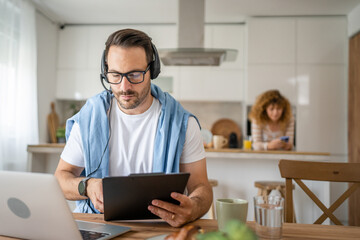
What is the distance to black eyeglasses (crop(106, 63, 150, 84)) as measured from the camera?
1.34m

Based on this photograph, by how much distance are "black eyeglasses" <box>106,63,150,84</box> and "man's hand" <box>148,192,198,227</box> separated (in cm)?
56

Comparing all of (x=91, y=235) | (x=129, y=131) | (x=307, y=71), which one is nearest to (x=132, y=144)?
(x=129, y=131)

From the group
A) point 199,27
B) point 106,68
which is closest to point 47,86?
point 199,27

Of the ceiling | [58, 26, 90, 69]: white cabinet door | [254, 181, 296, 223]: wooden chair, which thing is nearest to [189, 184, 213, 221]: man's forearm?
[254, 181, 296, 223]: wooden chair

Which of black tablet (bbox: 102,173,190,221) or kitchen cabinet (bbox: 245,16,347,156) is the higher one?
kitchen cabinet (bbox: 245,16,347,156)

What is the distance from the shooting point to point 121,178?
2.86 feet

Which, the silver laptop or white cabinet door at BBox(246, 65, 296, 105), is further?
white cabinet door at BBox(246, 65, 296, 105)

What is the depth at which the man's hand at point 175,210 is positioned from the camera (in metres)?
0.97

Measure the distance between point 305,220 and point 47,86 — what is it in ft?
11.8

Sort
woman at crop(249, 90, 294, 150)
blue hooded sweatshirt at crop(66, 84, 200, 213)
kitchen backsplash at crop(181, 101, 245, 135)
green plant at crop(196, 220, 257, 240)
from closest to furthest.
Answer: green plant at crop(196, 220, 257, 240) → blue hooded sweatshirt at crop(66, 84, 200, 213) → woman at crop(249, 90, 294, 150) → kitchen backsplash at crop(181, 101, 245, 135)

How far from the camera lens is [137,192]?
3.04ft

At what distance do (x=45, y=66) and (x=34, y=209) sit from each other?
4139 millimetres

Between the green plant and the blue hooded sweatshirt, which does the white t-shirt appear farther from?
the green plant

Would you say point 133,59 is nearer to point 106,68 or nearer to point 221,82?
point 106,68
